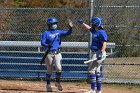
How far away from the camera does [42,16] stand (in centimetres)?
1499

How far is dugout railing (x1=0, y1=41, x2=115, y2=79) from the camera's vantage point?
14.1 m

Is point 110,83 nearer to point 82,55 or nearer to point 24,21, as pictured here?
point 82,55

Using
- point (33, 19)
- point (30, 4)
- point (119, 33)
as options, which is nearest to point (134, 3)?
point (119, 33)

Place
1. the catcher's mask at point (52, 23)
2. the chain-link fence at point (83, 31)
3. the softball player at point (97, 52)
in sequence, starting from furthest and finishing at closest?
the chain-link fence at point (83, 31), the catcher's mask at point (52, 23), the softball player at point (97, 52)

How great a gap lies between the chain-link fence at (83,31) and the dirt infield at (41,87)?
0.48 metres

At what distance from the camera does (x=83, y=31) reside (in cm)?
1446

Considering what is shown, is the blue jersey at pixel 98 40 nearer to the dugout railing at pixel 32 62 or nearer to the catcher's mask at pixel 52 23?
the catcher's mask at pixel 52 23

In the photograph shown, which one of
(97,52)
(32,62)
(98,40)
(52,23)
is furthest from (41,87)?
(98,40)

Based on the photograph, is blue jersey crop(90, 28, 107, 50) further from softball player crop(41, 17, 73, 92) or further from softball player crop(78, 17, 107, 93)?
softball player crop(41, 17, 73, 92)

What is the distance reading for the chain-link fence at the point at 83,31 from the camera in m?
14.1

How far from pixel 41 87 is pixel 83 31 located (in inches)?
94.9

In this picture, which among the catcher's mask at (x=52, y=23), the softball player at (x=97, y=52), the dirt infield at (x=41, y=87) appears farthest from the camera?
the dirt infield at (x=41, y=87)

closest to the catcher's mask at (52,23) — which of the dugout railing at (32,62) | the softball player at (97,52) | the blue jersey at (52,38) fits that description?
the blue jersey at (52,38)

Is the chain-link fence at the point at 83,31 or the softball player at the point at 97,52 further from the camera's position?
the chain-link fence at the point at 83,31
